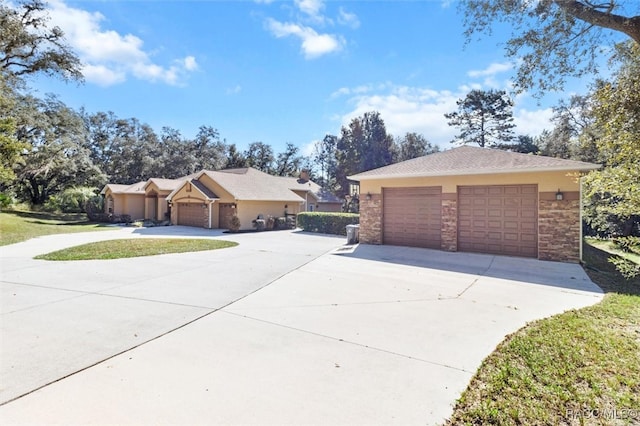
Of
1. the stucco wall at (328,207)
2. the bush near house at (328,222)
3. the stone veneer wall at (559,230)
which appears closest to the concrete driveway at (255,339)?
the stone veneer wall at (559,230)

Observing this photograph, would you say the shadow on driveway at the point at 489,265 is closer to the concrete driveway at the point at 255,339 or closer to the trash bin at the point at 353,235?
the concrete driveway at the point at 255,339

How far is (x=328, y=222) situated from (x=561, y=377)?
624 inches

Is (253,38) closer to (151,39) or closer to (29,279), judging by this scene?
(151,39)

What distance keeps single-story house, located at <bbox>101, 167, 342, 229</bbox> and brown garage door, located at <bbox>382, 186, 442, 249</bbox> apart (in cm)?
1106

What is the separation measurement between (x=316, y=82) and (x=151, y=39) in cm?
775

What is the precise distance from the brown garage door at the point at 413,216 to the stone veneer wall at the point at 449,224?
0.65 feet

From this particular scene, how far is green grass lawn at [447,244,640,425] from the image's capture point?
2.59 m

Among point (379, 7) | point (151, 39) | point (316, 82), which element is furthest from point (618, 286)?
point (151, 39)

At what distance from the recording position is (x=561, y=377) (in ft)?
10.2

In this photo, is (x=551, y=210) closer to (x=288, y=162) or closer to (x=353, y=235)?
(x=353, y=235)

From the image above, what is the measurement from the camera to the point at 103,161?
4022 cm

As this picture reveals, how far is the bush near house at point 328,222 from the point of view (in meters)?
18.1

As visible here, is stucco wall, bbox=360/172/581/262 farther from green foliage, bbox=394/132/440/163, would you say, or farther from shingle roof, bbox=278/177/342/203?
green foliage, bbox=394/132/440/163

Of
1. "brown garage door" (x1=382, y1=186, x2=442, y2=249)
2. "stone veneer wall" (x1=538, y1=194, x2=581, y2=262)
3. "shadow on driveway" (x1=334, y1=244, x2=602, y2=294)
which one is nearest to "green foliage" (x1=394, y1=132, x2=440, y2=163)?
"brown garage door" (x1=382, y1=186, x2=442, y2=249)
